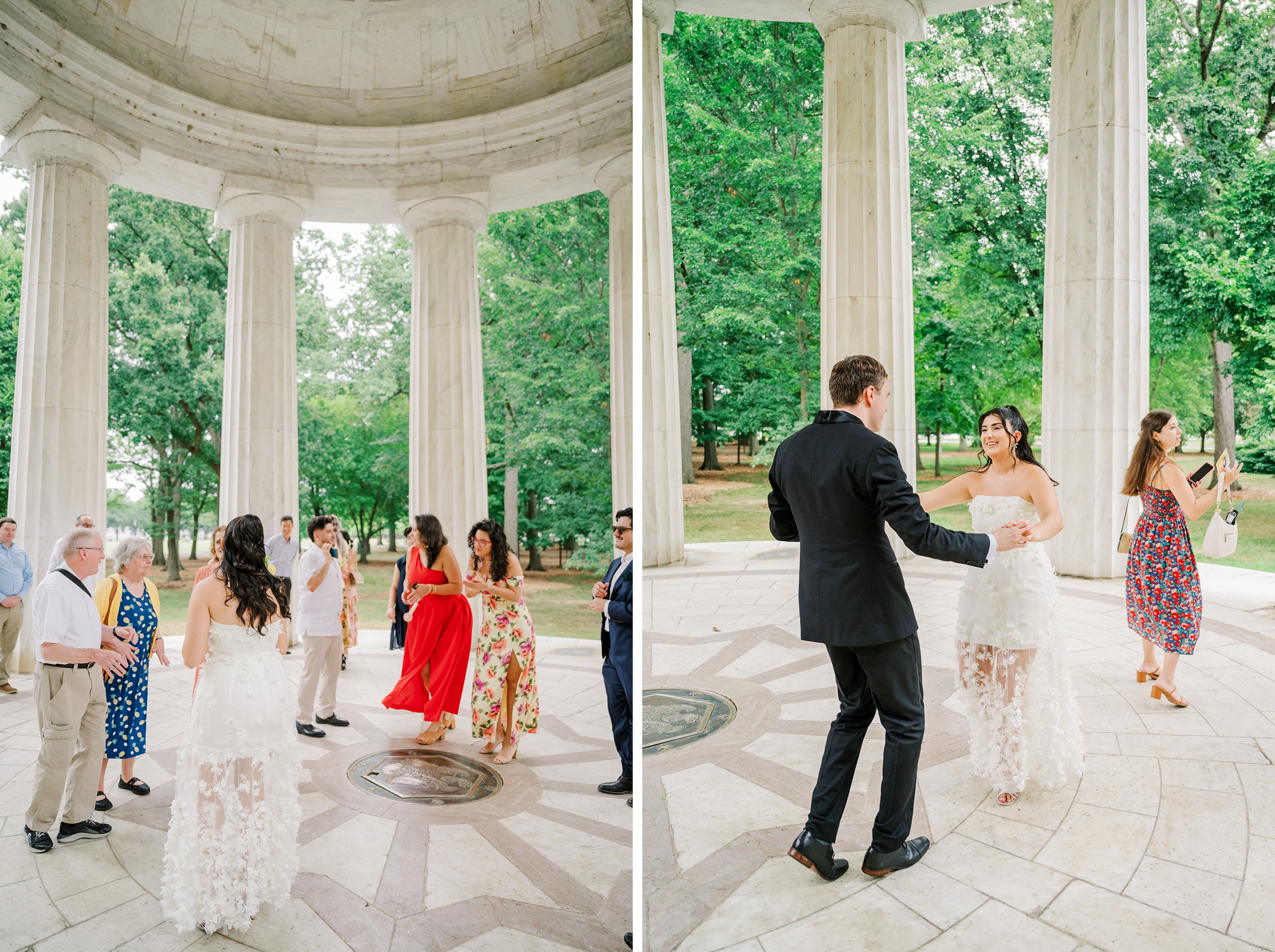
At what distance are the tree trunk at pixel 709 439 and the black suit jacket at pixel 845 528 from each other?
10.1ft

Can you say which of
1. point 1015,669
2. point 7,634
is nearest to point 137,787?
point 7,634

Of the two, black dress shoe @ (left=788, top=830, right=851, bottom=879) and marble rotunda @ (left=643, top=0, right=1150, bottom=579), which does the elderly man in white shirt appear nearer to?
marble rotunda @ (left=643, top=0, right=1150, bottom=579)

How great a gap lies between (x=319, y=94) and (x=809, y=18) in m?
3.58

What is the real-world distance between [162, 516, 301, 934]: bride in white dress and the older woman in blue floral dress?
0.20 m

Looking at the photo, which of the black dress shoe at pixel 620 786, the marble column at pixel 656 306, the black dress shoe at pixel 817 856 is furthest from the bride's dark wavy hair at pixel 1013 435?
the black dress shoe at pixel 620 786

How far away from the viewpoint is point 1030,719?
2.93 m

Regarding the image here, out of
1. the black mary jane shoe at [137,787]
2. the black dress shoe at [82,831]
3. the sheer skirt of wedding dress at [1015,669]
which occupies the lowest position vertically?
the black dress shoe at [82,831]

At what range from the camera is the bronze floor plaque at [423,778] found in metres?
3.83

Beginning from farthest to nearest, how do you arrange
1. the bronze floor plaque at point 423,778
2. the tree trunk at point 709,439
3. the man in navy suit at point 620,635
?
1. the tree trunk at point 709,439
2. the man in navy suit at point 620,635
3. the bronze floor plaque at point 423,778

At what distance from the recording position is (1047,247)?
3.30 metres

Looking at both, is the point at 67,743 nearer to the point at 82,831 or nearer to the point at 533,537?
the point at 82,831

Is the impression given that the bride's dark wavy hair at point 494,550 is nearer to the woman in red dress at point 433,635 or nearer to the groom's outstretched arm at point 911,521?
the woman in red dress at point 433,635

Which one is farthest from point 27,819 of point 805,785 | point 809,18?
point 809,18

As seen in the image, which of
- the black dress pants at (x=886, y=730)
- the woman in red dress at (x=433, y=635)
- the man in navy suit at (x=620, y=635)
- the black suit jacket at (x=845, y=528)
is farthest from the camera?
the woman in red dress at (x=433, y=635)
